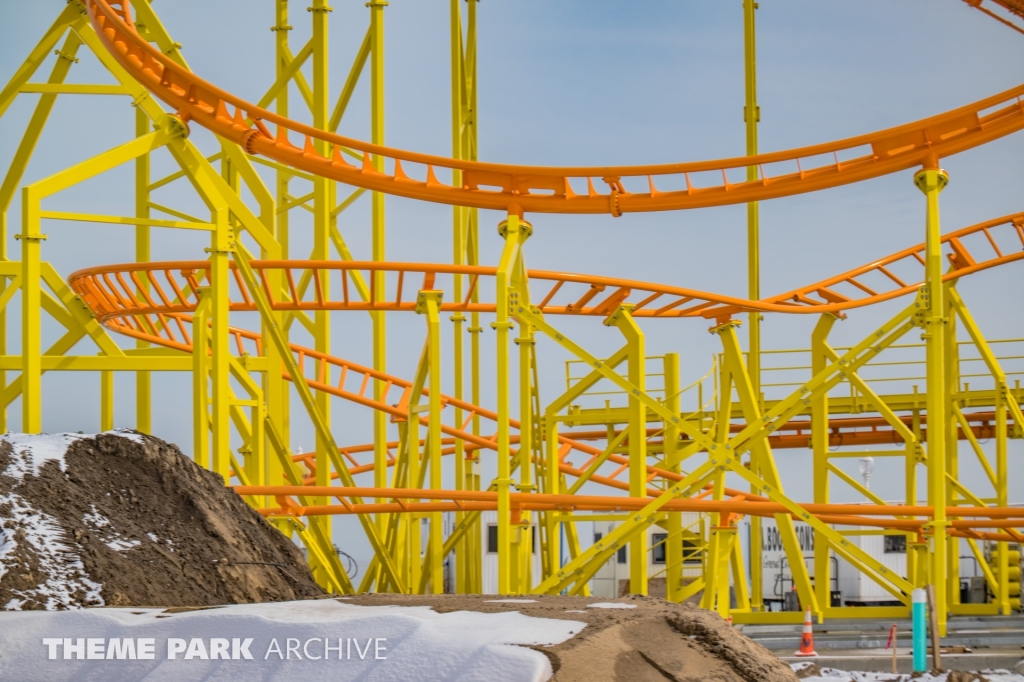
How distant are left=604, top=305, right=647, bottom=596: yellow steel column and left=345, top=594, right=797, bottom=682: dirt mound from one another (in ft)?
15.6

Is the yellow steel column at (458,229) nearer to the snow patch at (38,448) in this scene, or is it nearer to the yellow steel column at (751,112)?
the yellow steel column at (751,112)

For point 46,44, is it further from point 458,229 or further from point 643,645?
point 643,645

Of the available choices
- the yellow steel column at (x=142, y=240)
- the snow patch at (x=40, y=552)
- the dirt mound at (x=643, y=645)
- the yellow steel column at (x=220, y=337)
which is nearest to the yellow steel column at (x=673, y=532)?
the yellow steel column at (x=220, y=337)

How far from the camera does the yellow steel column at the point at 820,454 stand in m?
13.3

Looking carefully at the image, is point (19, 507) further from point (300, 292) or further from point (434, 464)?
point (300, 292)

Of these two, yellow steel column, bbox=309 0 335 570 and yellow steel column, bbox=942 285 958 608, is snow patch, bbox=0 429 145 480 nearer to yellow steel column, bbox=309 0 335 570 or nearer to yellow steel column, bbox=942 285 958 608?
yellow steel column, bbox=309 0 335 570

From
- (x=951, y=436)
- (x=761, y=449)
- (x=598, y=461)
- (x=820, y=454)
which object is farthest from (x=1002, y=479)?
(x=598, y=461)

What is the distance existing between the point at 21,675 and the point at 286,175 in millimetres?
9731

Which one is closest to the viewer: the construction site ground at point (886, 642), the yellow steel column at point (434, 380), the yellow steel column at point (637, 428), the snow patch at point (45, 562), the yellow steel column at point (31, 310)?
the snow patch at point (45, 562)

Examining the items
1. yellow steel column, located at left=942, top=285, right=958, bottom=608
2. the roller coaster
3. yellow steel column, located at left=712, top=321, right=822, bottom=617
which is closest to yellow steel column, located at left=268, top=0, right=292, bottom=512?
the roller coaster

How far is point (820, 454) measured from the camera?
551 inches

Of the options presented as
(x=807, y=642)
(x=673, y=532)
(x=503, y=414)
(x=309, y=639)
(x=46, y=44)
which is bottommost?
(x=807, y=642)

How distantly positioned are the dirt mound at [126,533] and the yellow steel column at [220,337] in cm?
209

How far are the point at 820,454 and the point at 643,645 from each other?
915cm
